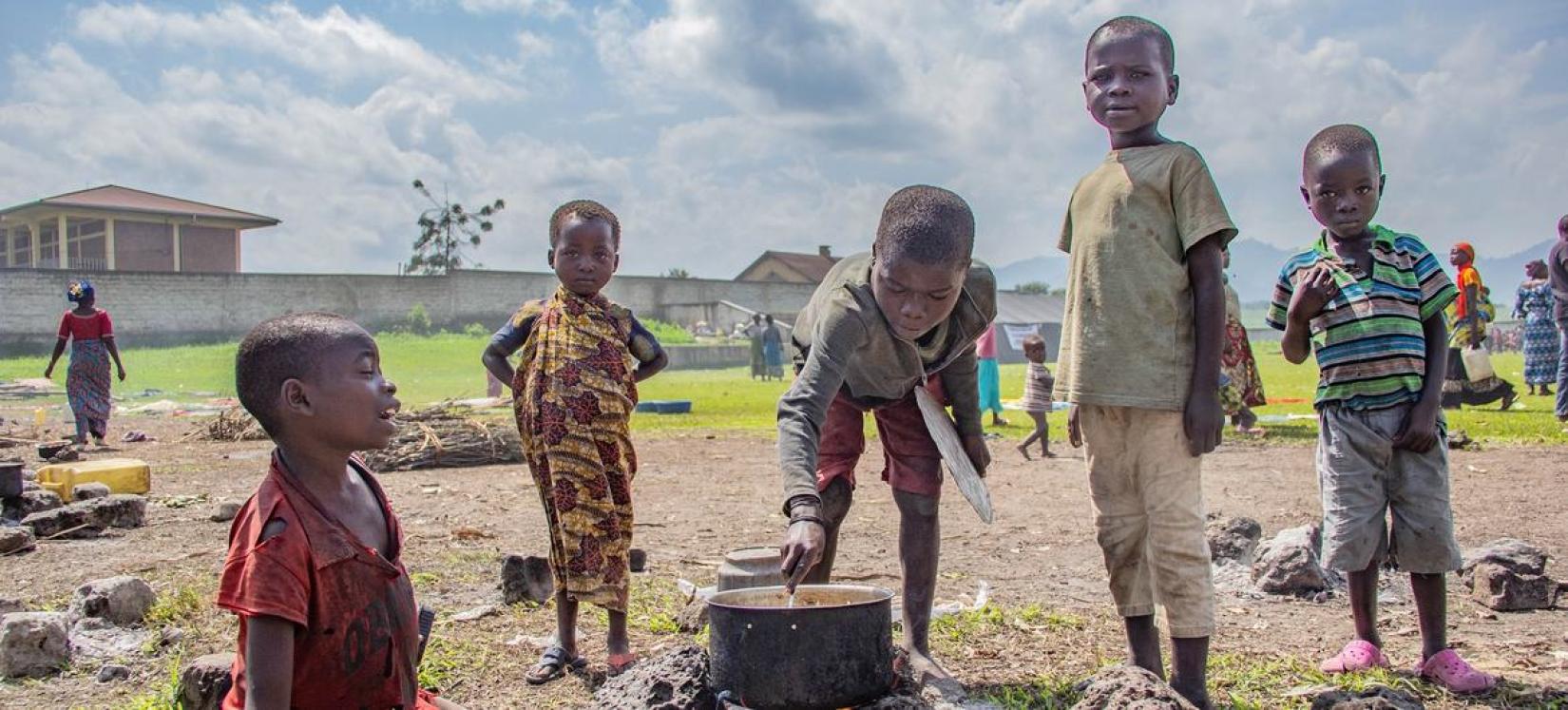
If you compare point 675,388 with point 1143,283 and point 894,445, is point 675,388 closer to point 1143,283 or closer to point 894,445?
point 894,445

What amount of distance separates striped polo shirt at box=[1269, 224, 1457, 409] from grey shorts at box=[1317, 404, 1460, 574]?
0.08m

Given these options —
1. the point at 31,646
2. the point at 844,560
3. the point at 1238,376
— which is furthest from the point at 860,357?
the point at 1238,376

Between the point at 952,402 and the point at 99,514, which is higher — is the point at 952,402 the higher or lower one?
the higher one

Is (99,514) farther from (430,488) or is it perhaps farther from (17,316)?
(17,316)

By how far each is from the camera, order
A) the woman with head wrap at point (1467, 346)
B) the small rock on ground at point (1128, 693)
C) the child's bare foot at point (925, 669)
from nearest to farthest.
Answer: the small rock on ground at point (1128, 693) < the child's bare foot at point (925, 669) < the woman with head wrap at point (1467, 346)

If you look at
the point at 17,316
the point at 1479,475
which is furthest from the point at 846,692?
the point at 17,316

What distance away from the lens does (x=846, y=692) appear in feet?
10.1

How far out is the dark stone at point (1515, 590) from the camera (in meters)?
4.62

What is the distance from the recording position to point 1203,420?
353cm

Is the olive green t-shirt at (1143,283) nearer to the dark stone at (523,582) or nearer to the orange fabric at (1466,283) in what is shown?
the dark stone at (523,582)

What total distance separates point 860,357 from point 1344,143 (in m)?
1.83

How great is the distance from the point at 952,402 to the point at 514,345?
1835 millimetres

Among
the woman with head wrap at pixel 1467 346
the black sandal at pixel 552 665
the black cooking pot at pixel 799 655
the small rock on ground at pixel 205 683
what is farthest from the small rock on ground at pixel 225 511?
the woman with head wrap at pixel 1467 346

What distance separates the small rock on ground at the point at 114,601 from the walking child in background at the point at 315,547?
8.69 ft
